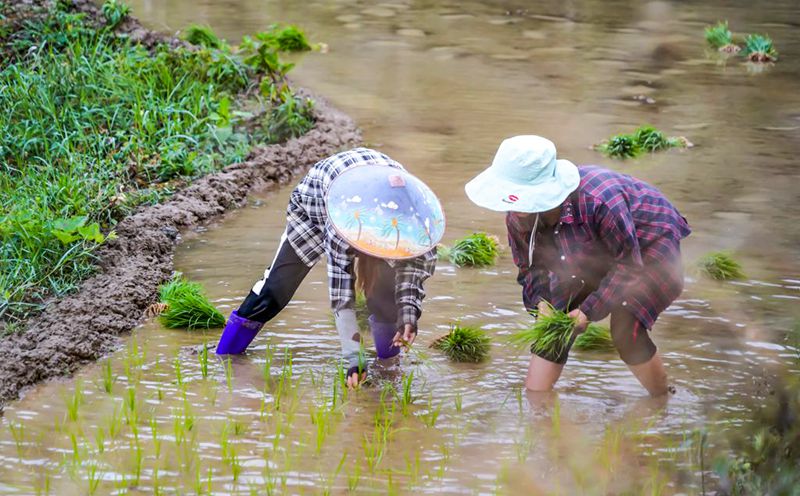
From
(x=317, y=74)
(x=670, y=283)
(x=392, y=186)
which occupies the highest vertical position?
(x=392, y=186)

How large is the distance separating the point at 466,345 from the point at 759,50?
21.6ft

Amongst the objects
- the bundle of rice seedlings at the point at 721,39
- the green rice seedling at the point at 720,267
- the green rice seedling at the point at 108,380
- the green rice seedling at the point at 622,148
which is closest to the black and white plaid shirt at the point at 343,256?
the green rice seedling at the point at 108,380

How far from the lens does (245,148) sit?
755 cm

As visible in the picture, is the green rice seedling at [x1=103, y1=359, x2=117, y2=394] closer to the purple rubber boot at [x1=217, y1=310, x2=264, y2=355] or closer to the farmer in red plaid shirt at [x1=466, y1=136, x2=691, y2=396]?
the purple rubber boot at [x1=217, y1=310, x2=264, y2=355]

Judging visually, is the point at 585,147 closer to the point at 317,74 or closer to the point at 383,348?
the point at 317,74

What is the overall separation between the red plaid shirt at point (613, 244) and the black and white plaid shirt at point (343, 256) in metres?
Answer: 0.42

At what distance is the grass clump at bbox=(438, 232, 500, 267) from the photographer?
590 cm

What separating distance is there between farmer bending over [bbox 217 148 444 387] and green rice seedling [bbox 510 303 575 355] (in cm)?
45

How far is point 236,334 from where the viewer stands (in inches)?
186

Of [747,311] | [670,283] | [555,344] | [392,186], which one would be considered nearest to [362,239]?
[392,186]

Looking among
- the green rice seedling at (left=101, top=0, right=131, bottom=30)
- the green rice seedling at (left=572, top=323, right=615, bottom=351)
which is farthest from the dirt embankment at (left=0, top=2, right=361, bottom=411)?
the green rice seedling at (left=101, top=0, right=131, bottom=30)

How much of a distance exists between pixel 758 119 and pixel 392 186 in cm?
539

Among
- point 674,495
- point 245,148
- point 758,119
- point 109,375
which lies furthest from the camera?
point 758,119

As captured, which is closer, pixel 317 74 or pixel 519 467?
pixel 519 467
